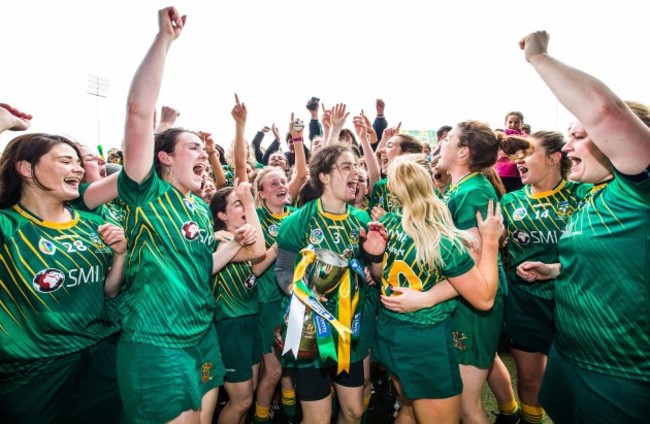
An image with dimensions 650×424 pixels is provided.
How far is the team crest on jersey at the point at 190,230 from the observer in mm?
2062

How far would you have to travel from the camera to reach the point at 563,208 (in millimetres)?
2816

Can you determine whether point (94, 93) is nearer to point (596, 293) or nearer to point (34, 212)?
A: point (34, 212)

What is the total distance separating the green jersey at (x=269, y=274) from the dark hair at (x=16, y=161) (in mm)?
1674

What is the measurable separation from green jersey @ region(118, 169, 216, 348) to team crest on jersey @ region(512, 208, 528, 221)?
8.01 feet

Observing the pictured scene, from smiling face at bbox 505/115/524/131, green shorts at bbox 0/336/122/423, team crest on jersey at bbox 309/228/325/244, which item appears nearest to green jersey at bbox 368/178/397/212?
team crest on jersey at bbox 309/228/325/244

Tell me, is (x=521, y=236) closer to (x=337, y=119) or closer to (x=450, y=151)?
(x=450, y=151)

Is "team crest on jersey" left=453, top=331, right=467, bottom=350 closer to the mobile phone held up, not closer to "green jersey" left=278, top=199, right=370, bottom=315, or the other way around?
"green jersey" left=278, top=199, right=370, bottom=315

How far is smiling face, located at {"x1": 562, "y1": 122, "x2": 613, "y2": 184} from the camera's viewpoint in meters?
1.87

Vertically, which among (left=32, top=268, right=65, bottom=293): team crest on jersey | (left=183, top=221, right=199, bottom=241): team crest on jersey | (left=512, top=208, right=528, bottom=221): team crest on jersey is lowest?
(left=32, top=268, right=65, bottom=293): team crest on jersey

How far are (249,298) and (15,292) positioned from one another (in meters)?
1.54

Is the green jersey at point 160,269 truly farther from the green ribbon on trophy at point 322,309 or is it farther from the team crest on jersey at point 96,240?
the green ribbon on trophy at point 322,309

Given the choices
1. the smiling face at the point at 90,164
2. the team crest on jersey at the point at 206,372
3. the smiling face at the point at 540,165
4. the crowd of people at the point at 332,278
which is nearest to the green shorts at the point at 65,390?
the crowd of people at the point at 332,278

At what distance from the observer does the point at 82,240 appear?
83.0 inches

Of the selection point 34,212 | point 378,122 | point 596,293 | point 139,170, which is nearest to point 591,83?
point 596,293
